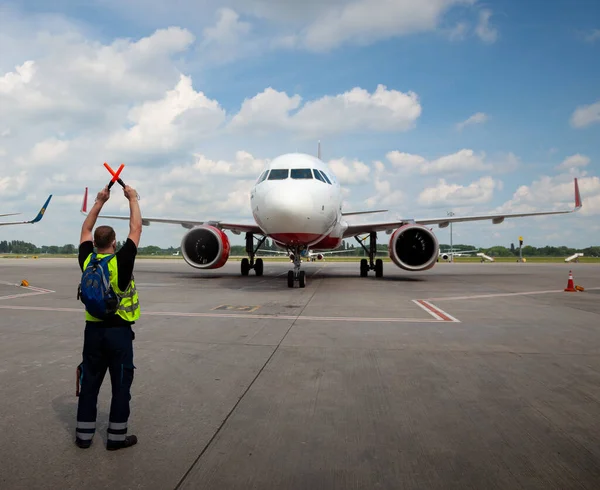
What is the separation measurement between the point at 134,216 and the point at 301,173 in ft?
31.2

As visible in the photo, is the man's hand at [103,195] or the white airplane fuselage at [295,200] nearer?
the man's hand at [103,195]

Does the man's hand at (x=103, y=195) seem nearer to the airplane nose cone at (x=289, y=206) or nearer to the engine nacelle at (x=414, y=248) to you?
the airplane nose cone at (x=289, y=206)

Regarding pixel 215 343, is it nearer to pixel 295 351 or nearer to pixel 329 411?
pixel 295 351

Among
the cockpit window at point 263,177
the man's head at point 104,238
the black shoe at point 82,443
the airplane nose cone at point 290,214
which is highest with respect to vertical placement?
the cockpit window at point 263,177

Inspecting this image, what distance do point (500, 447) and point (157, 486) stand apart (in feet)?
6.63

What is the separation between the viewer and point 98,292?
9.04 feet

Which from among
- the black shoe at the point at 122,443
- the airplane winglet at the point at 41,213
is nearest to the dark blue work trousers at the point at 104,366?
the black shoe at the point at 122,443

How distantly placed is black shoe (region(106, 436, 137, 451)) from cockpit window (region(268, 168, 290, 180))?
9.96 meters

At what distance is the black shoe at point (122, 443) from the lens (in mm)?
2686

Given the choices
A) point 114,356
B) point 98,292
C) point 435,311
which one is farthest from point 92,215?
point 435,311

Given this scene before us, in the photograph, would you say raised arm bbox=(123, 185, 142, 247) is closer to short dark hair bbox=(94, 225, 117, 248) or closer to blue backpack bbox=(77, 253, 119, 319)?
short dark hair bbox=(94, 225, 117, 248)

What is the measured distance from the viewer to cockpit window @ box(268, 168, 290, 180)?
12281 mm

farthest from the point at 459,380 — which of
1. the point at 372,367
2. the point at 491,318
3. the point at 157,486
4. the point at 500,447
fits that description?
the point at 491,318

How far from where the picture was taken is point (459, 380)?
403cm
